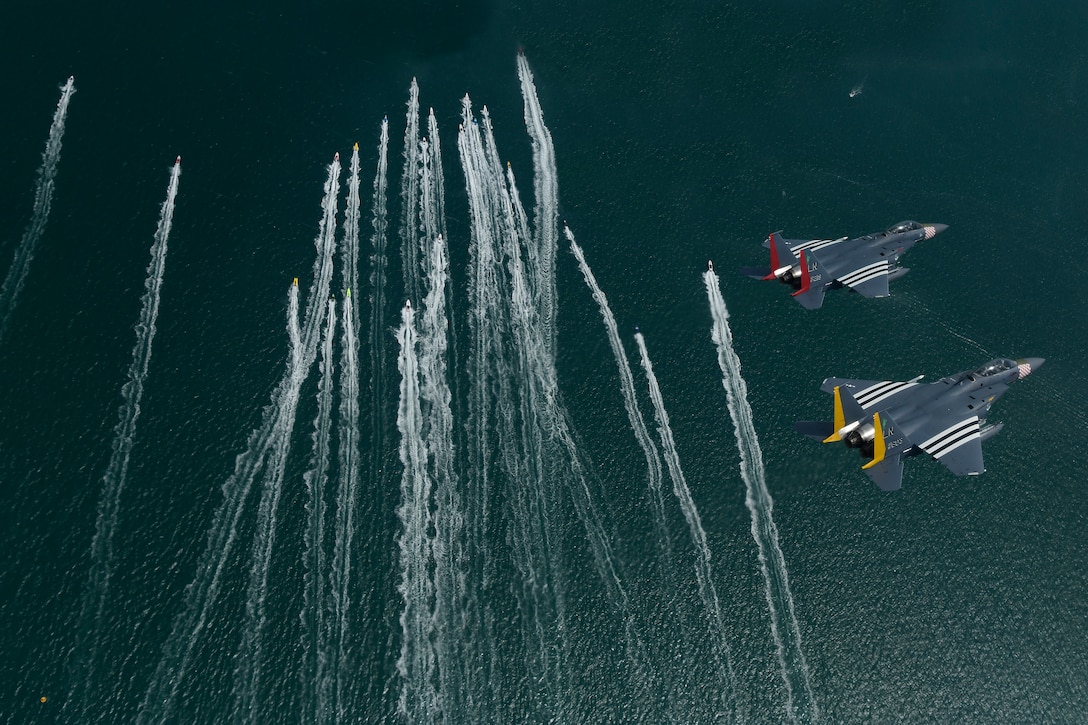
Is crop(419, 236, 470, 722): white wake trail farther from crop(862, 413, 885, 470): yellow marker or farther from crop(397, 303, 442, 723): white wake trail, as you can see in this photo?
crop(862, 413, 885, 470): yellow marker

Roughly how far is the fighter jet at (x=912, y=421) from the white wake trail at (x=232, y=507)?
2036 inches

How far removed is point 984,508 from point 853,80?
60976 mm

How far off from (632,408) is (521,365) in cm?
1230

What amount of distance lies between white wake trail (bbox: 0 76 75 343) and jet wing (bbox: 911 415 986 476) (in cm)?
9308

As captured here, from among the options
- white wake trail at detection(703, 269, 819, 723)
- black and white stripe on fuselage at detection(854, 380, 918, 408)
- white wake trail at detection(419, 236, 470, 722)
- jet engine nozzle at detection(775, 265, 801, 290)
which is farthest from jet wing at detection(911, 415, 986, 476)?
white wake trail at detection(419, 236, 470, 722)

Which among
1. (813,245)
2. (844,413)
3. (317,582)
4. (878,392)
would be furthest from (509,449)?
(813,245)

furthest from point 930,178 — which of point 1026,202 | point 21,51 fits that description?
point 21,51

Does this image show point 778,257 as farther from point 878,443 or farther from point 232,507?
point 232,507

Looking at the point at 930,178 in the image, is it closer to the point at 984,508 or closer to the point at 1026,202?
the point at 1026,202

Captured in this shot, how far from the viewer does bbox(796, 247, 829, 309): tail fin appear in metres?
115

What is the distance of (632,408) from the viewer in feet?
355

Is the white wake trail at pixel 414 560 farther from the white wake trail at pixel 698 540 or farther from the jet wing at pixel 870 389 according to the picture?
the jet wing at pixel 870 389

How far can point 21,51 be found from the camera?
127938 millimetres

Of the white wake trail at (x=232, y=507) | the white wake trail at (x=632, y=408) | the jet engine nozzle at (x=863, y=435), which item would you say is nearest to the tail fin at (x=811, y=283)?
the jet engine nozzle at (x=863, y=435)
